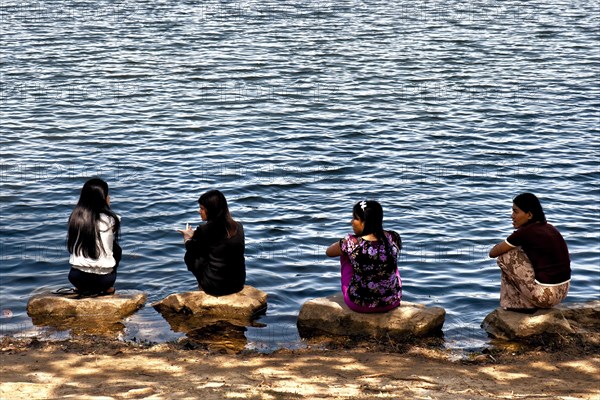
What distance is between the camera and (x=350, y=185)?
64.7ft

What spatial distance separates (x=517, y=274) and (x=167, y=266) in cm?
548

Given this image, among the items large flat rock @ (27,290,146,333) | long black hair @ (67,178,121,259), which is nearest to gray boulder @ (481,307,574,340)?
large flat rock @ (27,290,146,333)

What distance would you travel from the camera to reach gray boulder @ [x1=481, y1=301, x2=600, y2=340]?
12.7m

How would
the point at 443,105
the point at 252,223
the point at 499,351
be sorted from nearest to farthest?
the point at 499,351 < the point at 252,223 < the point at 443,105

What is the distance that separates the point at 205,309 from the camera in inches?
536

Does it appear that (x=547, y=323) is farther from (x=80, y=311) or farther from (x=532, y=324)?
(x=80, y=311)

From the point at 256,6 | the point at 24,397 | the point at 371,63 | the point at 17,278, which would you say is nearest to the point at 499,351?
the point at 24,397

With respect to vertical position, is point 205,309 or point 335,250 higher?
point 335,250

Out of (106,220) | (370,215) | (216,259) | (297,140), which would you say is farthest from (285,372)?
(297,140)

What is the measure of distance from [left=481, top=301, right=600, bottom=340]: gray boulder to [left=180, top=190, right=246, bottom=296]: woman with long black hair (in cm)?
312

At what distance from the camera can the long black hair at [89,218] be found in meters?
13.4

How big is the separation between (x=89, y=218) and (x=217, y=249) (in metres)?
1.59

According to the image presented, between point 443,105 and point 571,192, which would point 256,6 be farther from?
point 571,192

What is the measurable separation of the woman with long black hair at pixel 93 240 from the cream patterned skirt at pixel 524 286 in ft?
15.5
